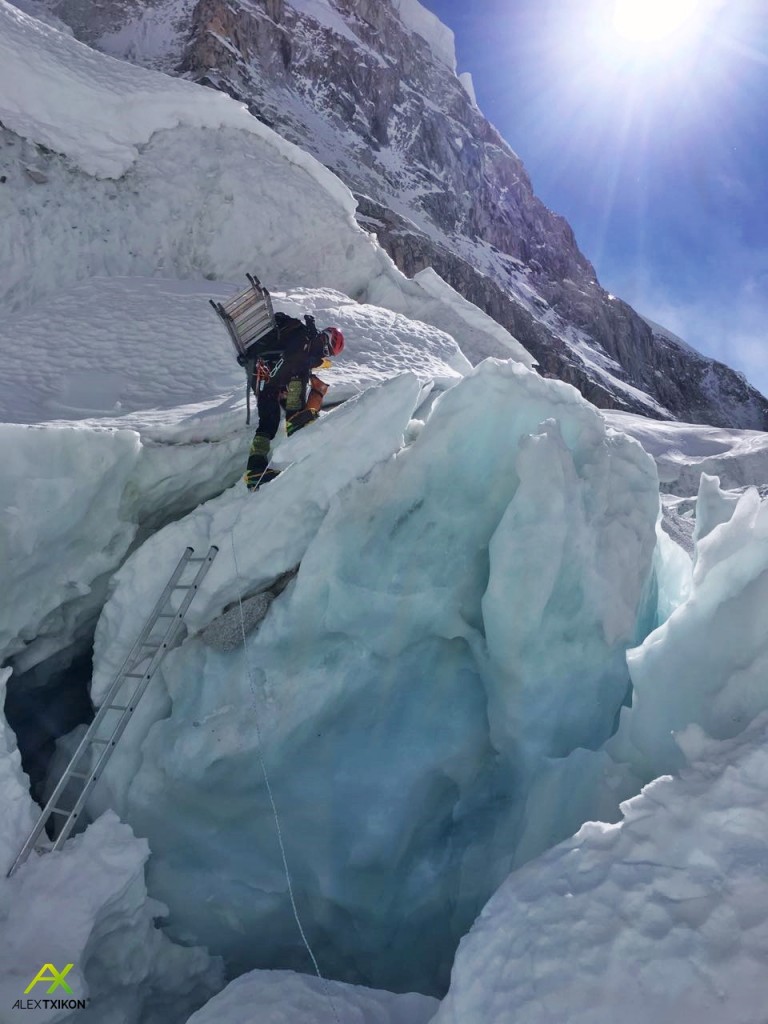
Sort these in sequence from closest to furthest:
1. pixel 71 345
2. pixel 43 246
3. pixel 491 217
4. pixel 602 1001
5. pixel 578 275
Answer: pixel 602 1001, pixel 71 345, pixel 43 246, pixel 491 217, pixel 578 275

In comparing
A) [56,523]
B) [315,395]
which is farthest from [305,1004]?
[315,395]

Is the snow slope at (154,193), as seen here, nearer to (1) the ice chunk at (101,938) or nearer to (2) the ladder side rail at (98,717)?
(2) the ladder side rail at (98,717)

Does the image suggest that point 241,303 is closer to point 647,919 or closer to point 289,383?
point 289,383

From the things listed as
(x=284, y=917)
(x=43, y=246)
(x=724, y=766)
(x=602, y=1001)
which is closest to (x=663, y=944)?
(x=602, y=1001)

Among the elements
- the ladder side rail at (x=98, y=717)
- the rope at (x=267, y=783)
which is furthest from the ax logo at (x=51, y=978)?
the rope at (x=267, y=783)

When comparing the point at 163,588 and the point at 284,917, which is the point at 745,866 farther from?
the point at 163,588

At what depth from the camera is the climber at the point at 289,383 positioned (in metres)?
4.22

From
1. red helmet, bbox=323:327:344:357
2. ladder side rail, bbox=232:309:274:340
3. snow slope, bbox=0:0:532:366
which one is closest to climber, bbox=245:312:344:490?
red helmet, bbox=323:327:344:357

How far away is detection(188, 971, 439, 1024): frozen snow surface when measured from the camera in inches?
101

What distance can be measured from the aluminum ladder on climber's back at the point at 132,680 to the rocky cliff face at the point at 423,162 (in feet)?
86.1

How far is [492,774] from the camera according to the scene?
148 inches

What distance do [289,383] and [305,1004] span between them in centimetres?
335

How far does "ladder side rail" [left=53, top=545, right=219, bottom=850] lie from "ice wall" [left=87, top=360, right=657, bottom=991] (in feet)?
0.35

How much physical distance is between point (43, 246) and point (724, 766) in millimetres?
7652
